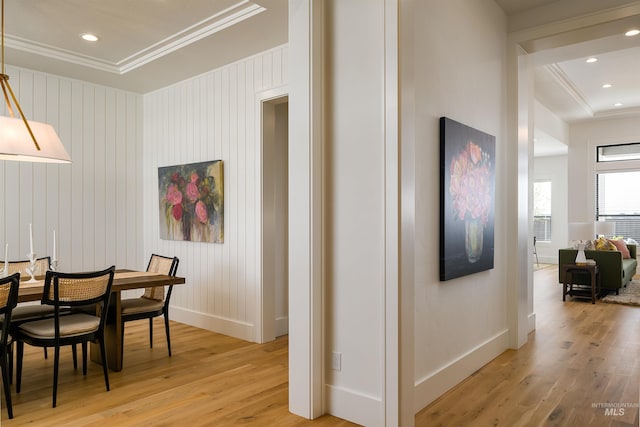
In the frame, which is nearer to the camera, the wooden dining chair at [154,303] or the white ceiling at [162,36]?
the white ceiling at [162,36]

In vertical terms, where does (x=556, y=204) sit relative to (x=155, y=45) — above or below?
below

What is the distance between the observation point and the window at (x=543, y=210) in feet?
41.8

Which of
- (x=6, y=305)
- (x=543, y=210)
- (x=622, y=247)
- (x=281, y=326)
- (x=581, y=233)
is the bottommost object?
(x=281, y=326)

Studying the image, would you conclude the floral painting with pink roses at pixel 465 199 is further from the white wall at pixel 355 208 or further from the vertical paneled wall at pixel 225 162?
the vertical paneled wall at pixel 225 162

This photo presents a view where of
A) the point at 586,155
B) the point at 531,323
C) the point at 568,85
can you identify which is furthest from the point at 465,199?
the point at 586,155

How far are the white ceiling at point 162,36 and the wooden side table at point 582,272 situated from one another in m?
2.98

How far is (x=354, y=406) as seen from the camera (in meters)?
2.73

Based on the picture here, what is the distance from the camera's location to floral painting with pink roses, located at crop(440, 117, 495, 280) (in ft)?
10.3

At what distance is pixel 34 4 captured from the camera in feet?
12.0

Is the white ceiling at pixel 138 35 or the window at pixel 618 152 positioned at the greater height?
the white ceiling at pixel 138 35

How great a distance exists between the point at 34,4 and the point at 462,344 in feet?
14.5

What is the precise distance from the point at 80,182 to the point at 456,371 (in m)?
4.80

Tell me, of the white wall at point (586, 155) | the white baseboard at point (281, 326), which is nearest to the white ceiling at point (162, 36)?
the white baseboard at point (281, 326)

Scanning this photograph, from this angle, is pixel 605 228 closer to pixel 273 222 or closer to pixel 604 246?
pixel 604 246
